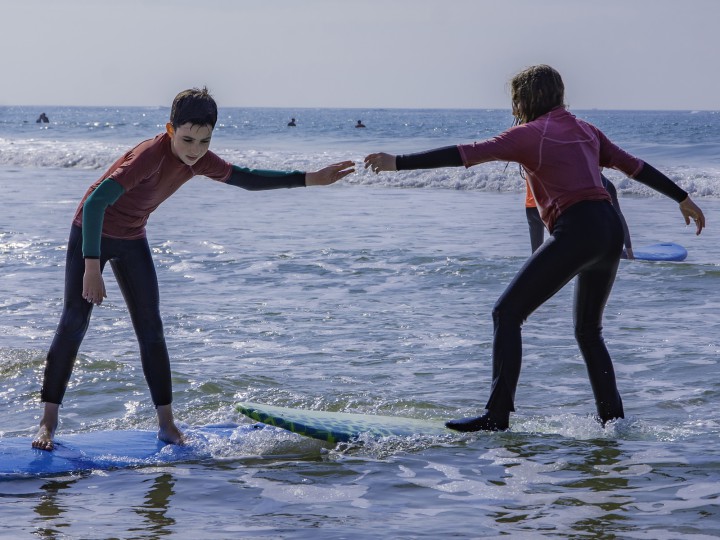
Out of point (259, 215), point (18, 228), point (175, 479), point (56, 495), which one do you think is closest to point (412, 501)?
point (175, 479)

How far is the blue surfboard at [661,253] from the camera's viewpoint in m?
11.6

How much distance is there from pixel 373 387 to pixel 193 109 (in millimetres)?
2737

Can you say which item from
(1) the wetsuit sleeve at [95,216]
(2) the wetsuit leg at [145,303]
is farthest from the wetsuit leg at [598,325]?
(1) the wetsuit sleeve at [95,216]

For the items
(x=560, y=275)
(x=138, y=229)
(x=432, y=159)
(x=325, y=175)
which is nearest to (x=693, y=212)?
(x=560, y=275)

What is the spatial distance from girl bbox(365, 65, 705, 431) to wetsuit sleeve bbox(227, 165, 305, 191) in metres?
0.37

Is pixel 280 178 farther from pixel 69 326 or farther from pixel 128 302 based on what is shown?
pixel 69 326

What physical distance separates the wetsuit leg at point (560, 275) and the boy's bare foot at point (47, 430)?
2.15 metres

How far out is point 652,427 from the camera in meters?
5.43

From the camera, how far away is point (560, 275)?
468 cm

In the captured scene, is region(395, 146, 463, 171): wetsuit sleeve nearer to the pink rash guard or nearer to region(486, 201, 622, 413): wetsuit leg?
the pink rash guard

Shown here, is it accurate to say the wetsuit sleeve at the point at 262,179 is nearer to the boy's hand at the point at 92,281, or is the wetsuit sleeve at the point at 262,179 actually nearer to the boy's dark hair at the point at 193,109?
the boy's dark hair at the point at 193,109

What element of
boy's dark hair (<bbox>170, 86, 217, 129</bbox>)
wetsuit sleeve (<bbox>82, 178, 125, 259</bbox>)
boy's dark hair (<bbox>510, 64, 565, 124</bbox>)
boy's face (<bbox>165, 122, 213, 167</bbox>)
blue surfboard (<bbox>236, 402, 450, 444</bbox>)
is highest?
boy's dark hair (<bbox>510, 64, 565, 124</bbox>)

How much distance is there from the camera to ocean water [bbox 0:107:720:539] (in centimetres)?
398

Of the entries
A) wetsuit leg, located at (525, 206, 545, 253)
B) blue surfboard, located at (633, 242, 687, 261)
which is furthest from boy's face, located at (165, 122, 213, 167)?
blue surfboard, located at (633, 242, 687, 261)
